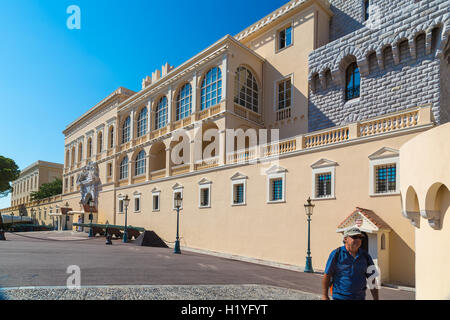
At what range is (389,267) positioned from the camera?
39.0 feet

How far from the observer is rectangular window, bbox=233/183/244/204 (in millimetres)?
18797

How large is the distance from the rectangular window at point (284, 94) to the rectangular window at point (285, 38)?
2683 mm

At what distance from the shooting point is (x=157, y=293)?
23.1 ft

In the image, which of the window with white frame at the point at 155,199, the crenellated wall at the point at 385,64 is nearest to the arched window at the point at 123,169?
the window with white frame at the point at 155,199

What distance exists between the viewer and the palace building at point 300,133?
1241 centimetres

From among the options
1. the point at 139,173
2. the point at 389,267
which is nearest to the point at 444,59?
the point at 389,267

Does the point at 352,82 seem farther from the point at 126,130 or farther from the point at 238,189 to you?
the point at 126,130

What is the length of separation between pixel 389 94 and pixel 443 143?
12.1m

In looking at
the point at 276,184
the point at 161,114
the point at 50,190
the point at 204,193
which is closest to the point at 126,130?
the point at 161,114

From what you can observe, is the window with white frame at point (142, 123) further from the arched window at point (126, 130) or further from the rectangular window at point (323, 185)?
the rectangular window at point (323, 185)

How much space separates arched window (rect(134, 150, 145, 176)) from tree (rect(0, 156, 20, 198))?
1608 inches

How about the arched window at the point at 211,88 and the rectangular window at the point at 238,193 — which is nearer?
the rectangular window at the point at 238,193
